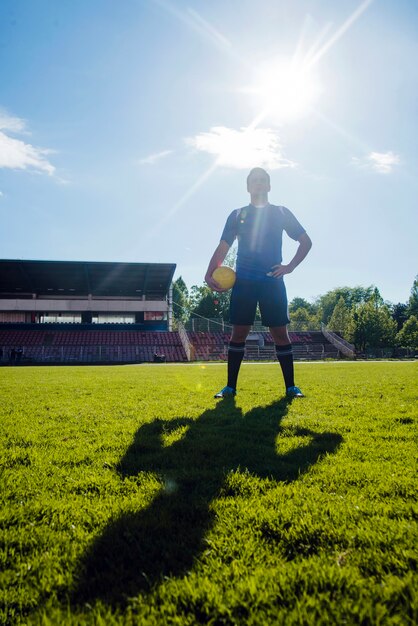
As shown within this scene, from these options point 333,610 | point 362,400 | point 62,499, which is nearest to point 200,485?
point 62,499

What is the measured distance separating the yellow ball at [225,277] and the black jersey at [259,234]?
118mm

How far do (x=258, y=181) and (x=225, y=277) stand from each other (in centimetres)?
139

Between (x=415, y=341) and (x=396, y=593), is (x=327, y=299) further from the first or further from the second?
(x=396, y=593)

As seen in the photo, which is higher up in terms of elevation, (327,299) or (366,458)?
(327,299)

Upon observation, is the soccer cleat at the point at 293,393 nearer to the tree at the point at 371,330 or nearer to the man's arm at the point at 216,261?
the man's arm at the point at 216,261

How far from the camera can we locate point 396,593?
1166 mm

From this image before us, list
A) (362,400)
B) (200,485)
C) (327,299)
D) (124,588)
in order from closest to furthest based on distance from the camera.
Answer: (124,588) < (200,485) < (362,400) < (327,299)

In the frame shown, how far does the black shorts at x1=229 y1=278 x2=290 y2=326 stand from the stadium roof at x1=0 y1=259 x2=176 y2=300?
38.2 meters

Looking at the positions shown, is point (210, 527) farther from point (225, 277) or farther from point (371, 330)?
point (371, 330)

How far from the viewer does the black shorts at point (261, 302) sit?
519cm

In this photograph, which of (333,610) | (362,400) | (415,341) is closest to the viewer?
(333,610)

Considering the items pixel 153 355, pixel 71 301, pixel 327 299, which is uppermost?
pixel 327 299

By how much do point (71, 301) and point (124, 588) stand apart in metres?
46.3

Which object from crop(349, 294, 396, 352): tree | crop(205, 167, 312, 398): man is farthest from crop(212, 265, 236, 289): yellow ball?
crop(349, 294, 396, 352): tree
